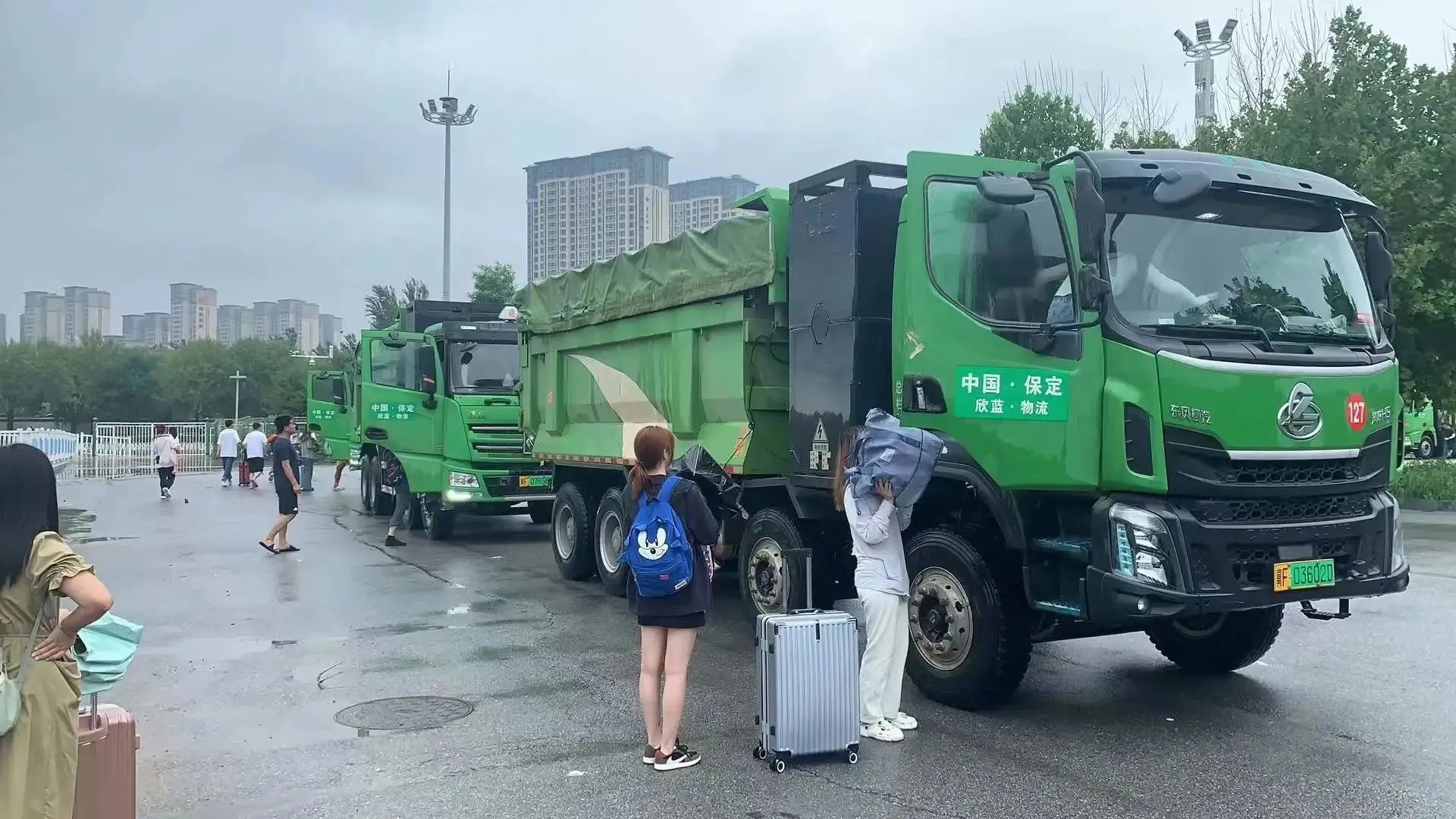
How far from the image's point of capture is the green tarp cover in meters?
7.98

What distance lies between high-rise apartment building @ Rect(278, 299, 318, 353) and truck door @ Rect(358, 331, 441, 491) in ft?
350

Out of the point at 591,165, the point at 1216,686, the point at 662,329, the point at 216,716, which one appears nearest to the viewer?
the point at 216,716

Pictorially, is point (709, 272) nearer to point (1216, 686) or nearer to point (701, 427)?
point (701, 427)

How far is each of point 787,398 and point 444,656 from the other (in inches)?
119

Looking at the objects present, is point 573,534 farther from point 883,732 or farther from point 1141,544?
point 1141,544

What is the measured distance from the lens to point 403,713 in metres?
6.24

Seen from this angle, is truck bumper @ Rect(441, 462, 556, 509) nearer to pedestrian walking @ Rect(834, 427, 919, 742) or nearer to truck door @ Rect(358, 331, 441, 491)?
truck door @ Rect(358, 331, 441, 491)

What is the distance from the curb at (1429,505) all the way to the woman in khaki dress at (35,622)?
19.0 m

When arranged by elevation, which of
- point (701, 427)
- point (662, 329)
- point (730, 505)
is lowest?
point (730, 505)

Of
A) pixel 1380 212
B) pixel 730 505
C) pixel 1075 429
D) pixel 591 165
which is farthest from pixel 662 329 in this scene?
pixel 591 165

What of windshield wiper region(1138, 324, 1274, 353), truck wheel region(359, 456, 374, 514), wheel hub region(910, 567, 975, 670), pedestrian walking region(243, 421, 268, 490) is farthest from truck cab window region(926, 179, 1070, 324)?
pedestrian walking region(243, 421, 268, 490)

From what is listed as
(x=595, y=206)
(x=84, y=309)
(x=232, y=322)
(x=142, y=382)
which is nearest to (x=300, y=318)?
(x=232, y=322)

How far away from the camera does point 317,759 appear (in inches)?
213

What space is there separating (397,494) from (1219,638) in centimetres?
1181
